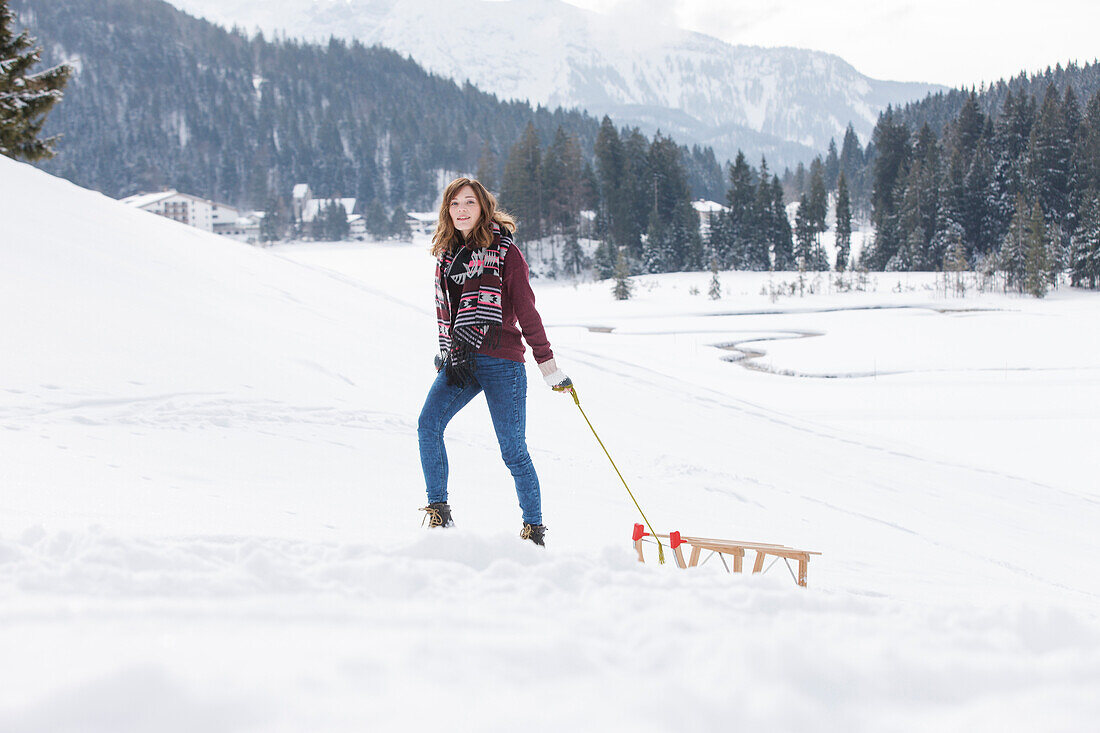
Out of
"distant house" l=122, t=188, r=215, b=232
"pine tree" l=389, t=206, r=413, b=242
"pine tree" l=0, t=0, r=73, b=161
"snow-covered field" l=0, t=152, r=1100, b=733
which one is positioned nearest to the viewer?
"snow-covered field" l=0, t=152, r=1100, b=733

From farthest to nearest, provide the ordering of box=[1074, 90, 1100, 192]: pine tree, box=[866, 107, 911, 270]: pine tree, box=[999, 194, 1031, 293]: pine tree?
box=[866, 107, 911, 270]: pine tree
box=[1074, 90, 1100, 192]: pine tree
box=[999, 194, 1031, 293]: pine tree

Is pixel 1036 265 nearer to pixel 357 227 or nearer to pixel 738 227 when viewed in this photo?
pixel 738 227

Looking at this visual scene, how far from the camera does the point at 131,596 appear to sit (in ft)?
8.76

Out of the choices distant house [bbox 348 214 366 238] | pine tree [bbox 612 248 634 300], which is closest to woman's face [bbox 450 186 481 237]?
pine tree [bbox 612 248 634 300]

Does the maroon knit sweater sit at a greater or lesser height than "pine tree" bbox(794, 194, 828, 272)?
lesser

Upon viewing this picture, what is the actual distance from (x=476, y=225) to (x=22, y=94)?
17.2 metres

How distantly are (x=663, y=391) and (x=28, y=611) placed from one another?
10.0 metres

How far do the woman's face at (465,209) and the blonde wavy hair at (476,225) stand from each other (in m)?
0.02

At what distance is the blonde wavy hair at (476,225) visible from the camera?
3.78 meters

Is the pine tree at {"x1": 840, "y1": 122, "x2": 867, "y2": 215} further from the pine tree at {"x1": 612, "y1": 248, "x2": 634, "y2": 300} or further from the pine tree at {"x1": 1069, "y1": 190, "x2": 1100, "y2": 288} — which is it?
the pine tree at {"x1": 612, "y1": 248, "x2": 634, "y2": 300}

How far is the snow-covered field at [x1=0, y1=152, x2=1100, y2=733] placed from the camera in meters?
2.25

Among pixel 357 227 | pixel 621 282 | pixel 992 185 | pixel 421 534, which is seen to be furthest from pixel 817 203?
pixel 421 534

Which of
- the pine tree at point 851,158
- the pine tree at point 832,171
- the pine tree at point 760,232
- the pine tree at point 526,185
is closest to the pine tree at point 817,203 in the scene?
the pine tree at point 760,232

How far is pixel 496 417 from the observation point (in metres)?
3.88
